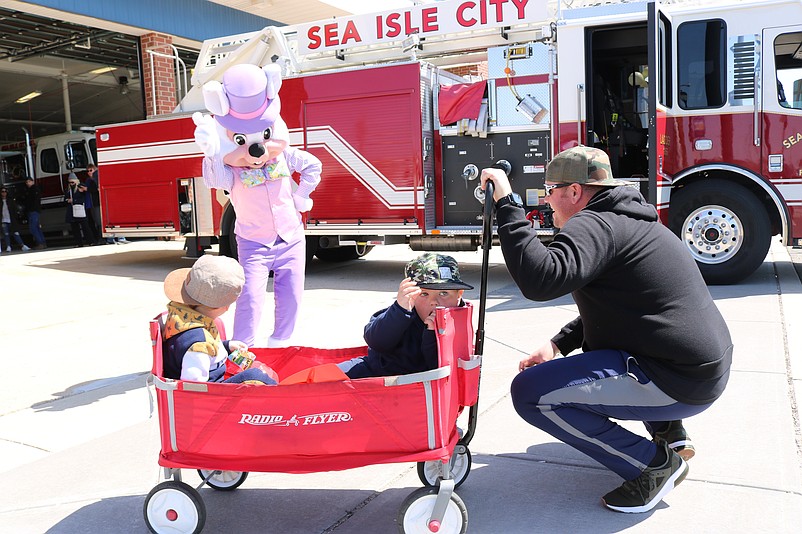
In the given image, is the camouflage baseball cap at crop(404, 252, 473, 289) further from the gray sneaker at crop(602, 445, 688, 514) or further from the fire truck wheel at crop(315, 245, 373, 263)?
the fire truck wheel at crop(315, 245, 373, 263)

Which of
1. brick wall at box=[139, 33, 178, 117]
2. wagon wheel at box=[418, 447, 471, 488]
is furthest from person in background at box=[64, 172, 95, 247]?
wagon wheel at box=[418, 447, 471, 488]

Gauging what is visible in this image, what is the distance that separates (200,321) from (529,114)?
6481mm

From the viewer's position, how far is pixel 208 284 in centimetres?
296

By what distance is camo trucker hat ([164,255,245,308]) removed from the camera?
9.71ft

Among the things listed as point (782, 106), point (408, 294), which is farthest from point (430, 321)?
point (782, 106)

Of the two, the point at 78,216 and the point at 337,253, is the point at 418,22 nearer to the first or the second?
the point at 337,253

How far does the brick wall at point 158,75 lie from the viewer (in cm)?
1462

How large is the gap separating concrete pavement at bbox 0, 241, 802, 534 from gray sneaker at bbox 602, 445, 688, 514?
0.15ft

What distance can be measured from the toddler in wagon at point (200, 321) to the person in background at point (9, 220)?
15075 millimetres

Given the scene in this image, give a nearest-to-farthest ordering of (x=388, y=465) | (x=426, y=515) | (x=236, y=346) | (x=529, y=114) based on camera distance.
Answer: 1. (x=426, y=515)
2. (x=236, y=346)
3. (x=388, y=465)
4. (x=529, y=114)

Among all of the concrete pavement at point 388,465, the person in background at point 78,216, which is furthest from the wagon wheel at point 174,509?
the person in background at point 78,216

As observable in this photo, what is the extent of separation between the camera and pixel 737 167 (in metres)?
8.22

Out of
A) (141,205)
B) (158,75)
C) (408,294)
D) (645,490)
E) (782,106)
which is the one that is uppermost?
(158,75)

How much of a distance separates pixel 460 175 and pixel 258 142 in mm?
4965
